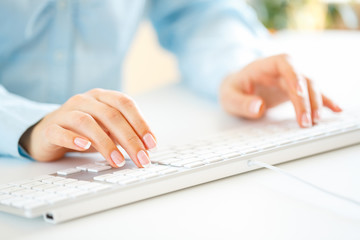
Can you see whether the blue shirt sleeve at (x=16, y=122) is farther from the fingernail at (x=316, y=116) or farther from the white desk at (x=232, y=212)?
the fingernail at (x=316, y=116)

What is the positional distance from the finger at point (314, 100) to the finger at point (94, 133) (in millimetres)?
300

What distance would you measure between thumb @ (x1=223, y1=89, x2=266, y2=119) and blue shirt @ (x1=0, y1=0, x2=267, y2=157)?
0.15 metres

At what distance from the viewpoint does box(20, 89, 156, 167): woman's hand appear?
1.73ft

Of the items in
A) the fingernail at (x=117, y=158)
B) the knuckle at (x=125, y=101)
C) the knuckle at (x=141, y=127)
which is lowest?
the fingernail at (x=117, y=158)

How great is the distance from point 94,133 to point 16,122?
0.47 ft

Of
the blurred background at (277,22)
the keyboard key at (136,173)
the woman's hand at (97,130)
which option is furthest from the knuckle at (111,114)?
the blurred background at (277,22)

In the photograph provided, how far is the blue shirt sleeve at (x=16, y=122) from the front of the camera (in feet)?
2.02

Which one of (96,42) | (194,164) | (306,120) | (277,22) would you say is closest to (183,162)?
(194,164)

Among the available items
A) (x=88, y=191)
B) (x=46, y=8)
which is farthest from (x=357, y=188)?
(x=46, y=8)

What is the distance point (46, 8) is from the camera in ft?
2.95

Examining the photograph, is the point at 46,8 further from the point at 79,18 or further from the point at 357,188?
the point at 357,188

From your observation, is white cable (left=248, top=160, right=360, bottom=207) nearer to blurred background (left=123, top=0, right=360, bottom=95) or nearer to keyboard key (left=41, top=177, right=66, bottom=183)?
keyboard key (left=41, top=177, right=66, bottom=183)

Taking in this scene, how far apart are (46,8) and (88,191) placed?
1.88 ft

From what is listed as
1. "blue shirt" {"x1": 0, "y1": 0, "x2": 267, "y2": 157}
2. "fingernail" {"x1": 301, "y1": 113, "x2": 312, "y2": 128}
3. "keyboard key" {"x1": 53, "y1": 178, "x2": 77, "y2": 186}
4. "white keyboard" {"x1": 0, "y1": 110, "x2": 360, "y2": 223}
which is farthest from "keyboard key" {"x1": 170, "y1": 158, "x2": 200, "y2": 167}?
"blue shirt" {"x1": 0, "y1": 0, "x2": 267, "y2": 157}
